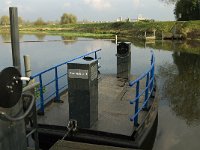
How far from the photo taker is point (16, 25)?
16.0 feet

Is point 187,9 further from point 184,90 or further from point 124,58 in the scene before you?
point 124,58

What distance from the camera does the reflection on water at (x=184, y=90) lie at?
360 inches

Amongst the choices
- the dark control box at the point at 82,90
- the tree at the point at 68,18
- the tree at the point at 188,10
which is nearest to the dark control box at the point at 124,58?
the dark control box at the point at 82,90

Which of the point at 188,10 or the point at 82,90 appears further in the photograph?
the point at 188,10

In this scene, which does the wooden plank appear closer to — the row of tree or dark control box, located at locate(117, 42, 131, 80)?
dark control box, located at locate(117, 42, 131, 80)

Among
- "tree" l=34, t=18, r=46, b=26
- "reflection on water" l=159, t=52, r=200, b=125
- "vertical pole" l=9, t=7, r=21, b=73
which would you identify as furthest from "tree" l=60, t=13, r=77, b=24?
"vertical pole" l=9, t=7, r=21, b=73

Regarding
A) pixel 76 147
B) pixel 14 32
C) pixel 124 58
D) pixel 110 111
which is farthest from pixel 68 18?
pixel 76 147

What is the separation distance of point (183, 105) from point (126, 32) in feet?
155

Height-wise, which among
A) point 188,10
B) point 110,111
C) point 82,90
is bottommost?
point 110,111

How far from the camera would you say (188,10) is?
5481cm

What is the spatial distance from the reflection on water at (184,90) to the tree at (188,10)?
3947cm

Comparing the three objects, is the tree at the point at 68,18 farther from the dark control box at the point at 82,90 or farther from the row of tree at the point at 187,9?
the dark control box at the point at 82,90

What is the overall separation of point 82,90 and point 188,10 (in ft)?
178

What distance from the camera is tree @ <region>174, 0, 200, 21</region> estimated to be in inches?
2101
